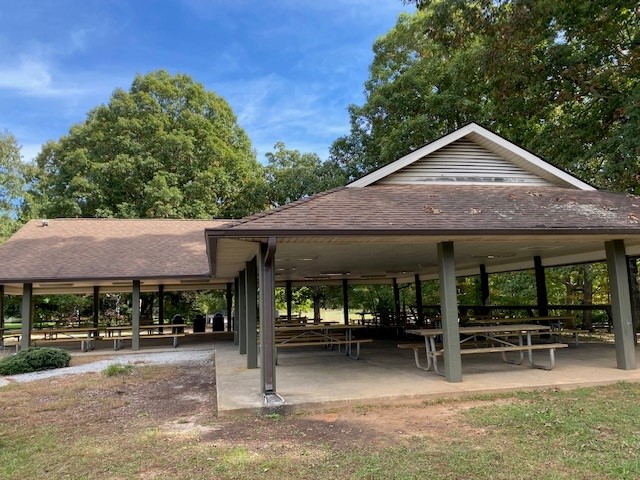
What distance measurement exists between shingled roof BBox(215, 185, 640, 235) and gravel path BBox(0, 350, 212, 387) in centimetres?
651

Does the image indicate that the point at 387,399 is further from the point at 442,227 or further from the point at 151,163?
the point at 151,163

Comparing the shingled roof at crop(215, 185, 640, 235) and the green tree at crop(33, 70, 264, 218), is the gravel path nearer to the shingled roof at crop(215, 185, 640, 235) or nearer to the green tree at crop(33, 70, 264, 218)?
the shingled roof at crop(215, 185, 640, 235)

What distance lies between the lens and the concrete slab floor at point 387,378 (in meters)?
6.61

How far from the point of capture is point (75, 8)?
556 inches

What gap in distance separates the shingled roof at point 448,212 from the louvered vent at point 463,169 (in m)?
0.29

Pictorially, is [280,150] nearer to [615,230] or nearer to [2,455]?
[615,230]

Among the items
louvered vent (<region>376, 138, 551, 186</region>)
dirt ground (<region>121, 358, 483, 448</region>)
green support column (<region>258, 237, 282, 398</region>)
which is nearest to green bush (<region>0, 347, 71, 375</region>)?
dirt ground (<region>121, 358, 483, 448</region>)

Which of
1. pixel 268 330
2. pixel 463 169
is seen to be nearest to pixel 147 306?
pixel 463 169

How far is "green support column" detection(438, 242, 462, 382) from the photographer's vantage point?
7457 millimetres

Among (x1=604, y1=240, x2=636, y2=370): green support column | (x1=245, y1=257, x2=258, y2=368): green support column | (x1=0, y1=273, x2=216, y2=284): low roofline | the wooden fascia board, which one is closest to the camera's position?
(x1=604, y1=240, x2=636, y2=370): green support column

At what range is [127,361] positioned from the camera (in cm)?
1270

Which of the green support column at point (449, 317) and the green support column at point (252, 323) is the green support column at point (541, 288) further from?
the green support column at point (252, 323)

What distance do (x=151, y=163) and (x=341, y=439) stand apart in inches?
986

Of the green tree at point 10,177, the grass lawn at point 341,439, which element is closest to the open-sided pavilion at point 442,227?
the grass lawn at point 341,439
